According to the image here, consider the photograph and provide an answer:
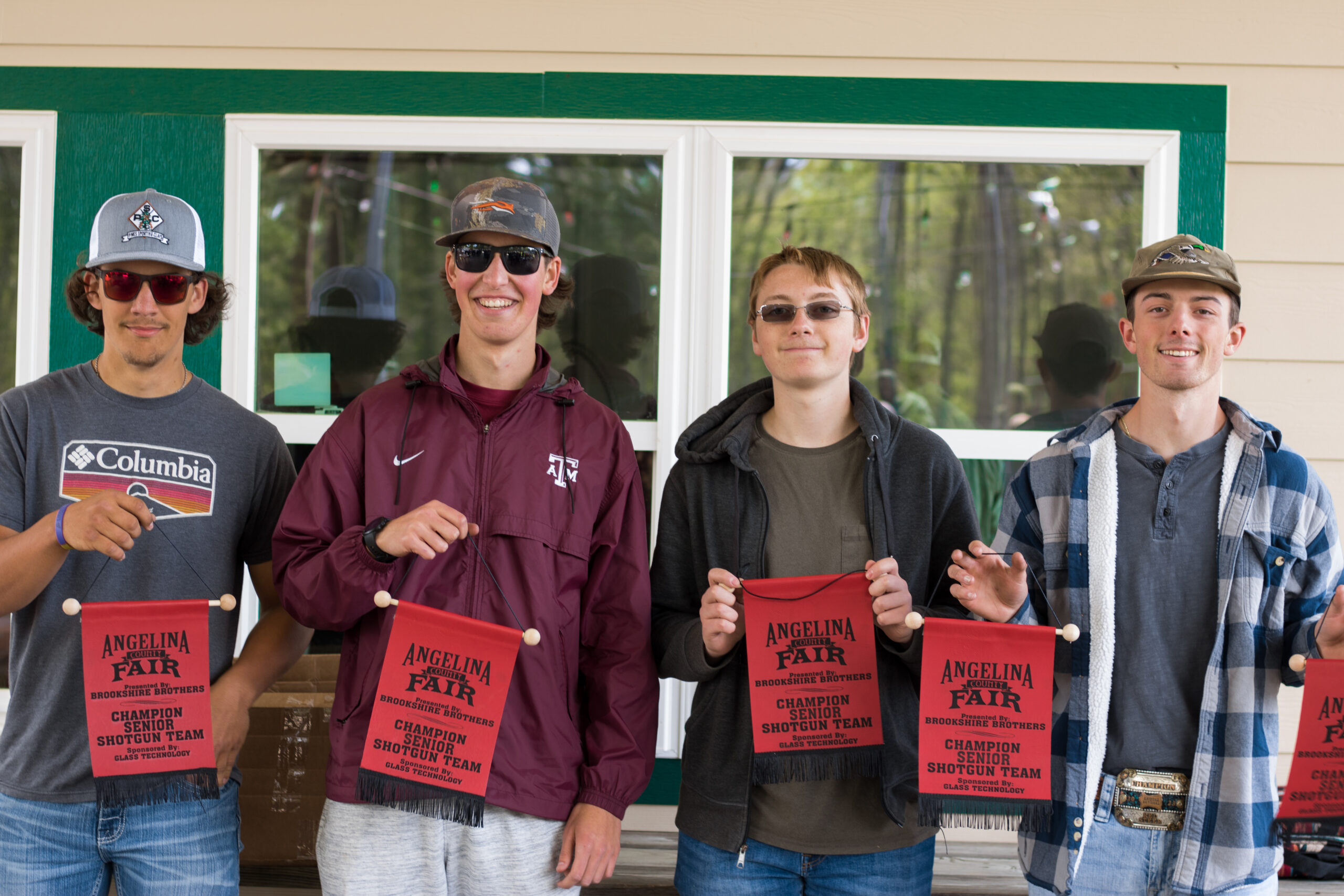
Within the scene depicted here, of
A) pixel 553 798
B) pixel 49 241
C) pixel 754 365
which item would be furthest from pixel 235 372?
pixel 553 798

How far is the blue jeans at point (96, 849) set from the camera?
75.4 inches

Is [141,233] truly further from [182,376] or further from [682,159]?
[682,159]

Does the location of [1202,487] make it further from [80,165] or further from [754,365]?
[80,165]

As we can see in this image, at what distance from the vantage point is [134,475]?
2023 mm

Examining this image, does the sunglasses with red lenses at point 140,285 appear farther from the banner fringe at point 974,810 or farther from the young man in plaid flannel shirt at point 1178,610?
the banner fringe at point 974,810

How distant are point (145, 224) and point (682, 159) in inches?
60.2

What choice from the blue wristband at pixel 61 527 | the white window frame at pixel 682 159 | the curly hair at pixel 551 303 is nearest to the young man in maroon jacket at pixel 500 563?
the curly hair at pixel 551 303

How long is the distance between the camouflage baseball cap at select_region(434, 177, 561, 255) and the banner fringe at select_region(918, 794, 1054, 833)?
1.30 m

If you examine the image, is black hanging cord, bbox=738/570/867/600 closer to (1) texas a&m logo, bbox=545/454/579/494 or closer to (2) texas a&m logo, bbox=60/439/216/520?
(1) texas a&m logo, bbox=545/454/579/494

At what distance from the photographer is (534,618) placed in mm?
1887

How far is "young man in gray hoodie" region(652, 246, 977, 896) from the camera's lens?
6.20 ft

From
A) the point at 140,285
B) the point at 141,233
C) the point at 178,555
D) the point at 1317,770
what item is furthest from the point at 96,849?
the point at 1317,770

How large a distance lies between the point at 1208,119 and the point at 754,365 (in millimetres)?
1527

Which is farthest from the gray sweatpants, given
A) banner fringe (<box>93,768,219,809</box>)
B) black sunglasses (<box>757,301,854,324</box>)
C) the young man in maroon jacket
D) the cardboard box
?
black sunglasses (<box>757,301,854,324</box>)
